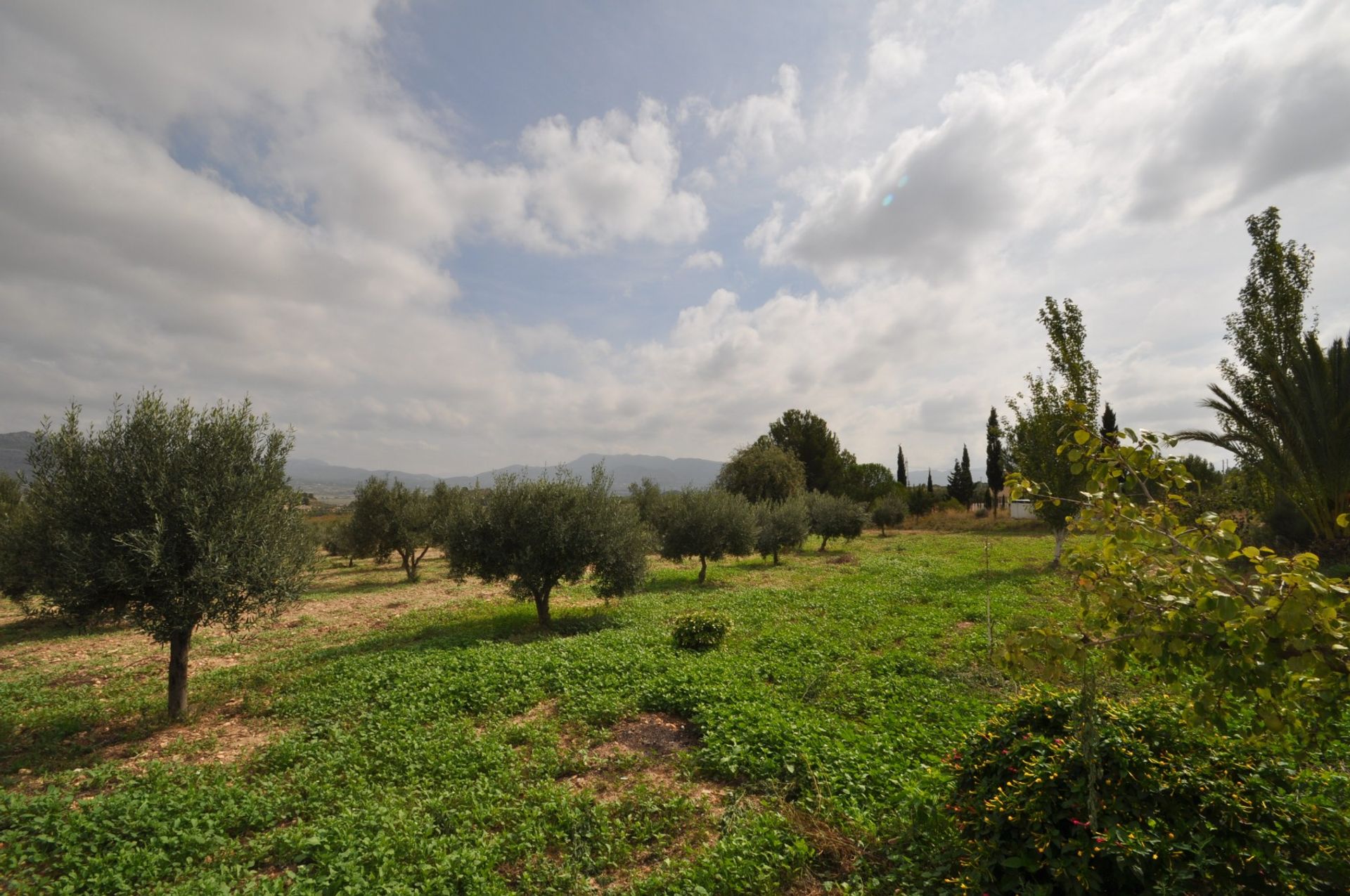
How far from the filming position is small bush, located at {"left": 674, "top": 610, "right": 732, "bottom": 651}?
14539 millimetres

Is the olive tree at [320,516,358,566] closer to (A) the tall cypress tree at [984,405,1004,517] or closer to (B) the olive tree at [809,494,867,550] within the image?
(B) the olive tree at [809,494,867,550]

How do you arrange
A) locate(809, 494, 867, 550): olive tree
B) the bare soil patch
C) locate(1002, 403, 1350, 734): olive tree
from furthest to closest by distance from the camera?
locate(809, 494, 867, 550): olive tree
the bare soil patch
locate(1002, 403, 1350, 734): olive tree

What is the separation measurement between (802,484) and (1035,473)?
3232 centimetres

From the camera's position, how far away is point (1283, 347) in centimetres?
1691

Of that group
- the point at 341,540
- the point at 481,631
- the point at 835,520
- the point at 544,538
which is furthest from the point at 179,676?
the point at 835,520

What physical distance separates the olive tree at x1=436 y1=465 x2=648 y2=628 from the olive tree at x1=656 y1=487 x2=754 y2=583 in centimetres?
954

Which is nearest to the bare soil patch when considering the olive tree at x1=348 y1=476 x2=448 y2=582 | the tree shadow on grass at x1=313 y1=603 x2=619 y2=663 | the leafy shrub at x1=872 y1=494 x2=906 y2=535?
the tree shadow on grass at x1=313 y1=603 x2=619 y2=663

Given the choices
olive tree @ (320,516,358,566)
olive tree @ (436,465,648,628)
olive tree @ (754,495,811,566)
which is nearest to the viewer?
olive tree @ (436,465,648,628)

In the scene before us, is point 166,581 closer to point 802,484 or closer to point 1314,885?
point 1314,885

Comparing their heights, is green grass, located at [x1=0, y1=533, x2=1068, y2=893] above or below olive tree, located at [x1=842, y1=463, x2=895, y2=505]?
below

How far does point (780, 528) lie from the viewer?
1400 inches

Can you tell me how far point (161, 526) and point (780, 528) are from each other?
3118 centimetres

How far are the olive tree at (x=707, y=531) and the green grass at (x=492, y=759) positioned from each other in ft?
38.1

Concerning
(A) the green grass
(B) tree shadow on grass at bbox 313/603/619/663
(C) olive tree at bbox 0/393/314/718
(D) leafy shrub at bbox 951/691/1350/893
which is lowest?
(B) tree shadow on grass at bbox 313/603/619/663
